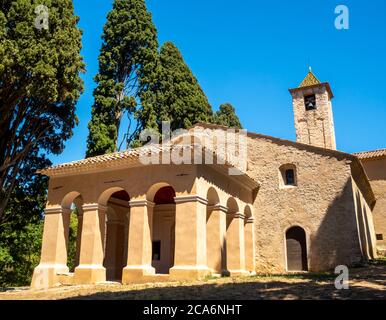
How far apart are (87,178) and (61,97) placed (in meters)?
4.41

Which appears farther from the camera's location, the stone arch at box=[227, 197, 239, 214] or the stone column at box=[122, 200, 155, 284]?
the stone arch at box=[227, 197, 239, 214]

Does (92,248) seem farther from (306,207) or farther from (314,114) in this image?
(314,114)

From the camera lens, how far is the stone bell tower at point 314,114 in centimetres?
2548

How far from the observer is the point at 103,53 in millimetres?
24156

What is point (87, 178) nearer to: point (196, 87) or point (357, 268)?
point (357, 268)

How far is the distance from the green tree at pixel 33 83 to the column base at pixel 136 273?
25.7 feet

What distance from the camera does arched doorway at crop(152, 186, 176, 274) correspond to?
1733 centimetres

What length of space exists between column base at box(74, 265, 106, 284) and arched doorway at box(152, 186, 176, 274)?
3.96 meters

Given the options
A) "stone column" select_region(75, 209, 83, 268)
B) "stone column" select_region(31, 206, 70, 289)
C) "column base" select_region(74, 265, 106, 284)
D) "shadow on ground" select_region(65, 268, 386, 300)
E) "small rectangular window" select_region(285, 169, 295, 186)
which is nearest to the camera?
"shadow on ground" select_region(65, 268, 386, 300)

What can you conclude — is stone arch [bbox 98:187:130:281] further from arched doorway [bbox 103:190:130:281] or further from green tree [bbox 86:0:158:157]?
green tree [bbox 86:0:158:157]

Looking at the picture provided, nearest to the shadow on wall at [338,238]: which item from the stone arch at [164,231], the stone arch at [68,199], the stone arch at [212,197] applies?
the stone arch at [212,197]

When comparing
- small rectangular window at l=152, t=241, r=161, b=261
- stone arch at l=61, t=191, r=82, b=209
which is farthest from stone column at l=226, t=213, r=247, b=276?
stone arch at l=61, t=191, r=82, b=209
